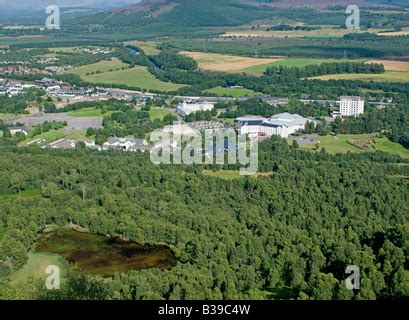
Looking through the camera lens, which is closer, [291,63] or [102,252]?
[102,252]

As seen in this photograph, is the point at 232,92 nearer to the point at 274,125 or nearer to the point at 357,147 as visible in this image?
the point at 274,125

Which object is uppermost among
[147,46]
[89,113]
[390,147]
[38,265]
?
[147,46]

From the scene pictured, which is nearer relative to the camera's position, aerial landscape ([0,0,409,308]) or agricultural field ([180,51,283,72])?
aerial landscape ([0,0,409,308])

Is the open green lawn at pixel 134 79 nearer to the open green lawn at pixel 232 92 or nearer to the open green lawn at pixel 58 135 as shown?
the open green lawn at pixel 232 92

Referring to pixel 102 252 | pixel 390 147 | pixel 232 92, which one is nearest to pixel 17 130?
pixel 232 92

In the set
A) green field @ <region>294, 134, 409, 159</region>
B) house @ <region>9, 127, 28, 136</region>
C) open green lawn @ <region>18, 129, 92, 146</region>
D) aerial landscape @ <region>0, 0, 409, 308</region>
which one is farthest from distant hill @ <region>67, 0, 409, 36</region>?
green field @ <region>294, 134, 409, 159</region>

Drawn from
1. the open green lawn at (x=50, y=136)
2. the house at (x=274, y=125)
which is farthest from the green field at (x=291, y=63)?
the open green lawn at (x=50, y=136)

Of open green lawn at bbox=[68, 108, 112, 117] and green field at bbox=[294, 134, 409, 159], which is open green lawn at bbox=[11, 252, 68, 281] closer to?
green field at bbox=[294, 134, 409, 159]
